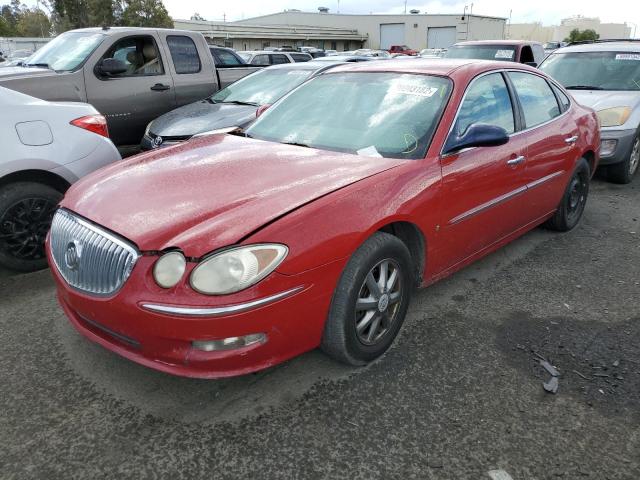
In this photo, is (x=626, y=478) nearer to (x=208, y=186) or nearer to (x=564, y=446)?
(x=564, y=446)

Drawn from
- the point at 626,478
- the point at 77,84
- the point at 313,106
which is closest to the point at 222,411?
the point at 626,478

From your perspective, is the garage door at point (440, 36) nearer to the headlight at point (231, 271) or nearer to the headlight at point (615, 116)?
the headlight at point (615, 116)

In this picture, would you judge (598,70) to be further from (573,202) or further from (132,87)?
(132,87)

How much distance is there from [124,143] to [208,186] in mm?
5127

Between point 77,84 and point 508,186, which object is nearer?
point 508,186

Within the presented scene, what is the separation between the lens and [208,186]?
2.67 meters

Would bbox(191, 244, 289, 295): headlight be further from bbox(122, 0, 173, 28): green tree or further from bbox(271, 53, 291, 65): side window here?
bbox(122, 0, 173, 28): green tree

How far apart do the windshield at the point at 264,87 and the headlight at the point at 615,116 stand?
12.7 feet

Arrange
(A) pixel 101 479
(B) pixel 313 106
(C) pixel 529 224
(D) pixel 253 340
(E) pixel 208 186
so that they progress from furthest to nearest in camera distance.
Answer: (C) pixel 529 224, (B) pixel 313 106, (E) pixel 208 186, (D) pixel 253 340, (A) pixel 101 479

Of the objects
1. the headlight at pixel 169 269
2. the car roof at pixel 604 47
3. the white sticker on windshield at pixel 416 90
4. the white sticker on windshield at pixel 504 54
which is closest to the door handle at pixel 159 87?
the white sticker on windshield at pixel 416 90

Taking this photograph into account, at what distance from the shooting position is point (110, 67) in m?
6.51

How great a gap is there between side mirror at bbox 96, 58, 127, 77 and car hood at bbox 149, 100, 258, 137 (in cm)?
89

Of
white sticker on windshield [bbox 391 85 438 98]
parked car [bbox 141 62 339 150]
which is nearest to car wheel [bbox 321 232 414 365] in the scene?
white sticker on windshield [bbox 391 85 438 98]

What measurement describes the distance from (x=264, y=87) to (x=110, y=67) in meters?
2.00
